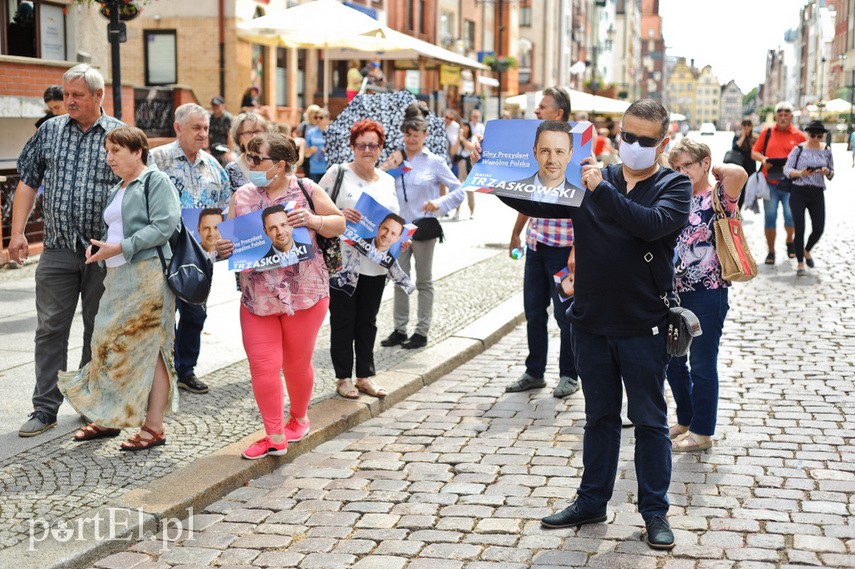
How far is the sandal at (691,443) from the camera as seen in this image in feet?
20.4

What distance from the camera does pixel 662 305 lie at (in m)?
4.76

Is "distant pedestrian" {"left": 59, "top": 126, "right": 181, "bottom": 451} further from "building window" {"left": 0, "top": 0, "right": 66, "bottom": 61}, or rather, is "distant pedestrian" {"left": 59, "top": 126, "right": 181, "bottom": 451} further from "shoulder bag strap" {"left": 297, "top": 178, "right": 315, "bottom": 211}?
"building window" {"left": 0, "top": 0, "right": 66, "bottom": 61}

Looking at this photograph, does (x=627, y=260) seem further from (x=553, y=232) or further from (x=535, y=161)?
(x=553, y=232)

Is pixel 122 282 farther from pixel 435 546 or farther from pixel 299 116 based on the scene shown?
pixel 299 116

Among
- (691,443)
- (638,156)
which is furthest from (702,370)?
(638,156)

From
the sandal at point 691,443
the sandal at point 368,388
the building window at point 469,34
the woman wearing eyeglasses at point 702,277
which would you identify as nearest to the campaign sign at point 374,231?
Answer: the sandal at point 368,388

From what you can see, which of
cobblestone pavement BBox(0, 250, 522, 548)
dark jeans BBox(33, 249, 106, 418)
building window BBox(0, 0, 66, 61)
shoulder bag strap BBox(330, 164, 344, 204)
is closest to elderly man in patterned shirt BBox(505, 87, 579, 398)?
cobblestone pavement BBox(0, 250, 522, 548)

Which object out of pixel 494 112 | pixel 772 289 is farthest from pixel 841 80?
pixel 772 289

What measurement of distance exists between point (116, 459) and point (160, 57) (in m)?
22.2

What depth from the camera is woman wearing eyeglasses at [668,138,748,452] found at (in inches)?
236

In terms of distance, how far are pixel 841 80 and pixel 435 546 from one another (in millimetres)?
107351

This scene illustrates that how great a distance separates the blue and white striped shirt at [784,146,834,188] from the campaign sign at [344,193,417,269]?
7.43 metres

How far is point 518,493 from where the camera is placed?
554 cm

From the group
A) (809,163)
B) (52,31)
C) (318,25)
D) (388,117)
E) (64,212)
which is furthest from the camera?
(318,25)
